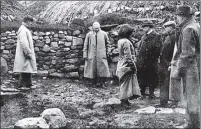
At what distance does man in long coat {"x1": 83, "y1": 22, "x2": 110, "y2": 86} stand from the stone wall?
2.20 feet

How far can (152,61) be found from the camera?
681cm

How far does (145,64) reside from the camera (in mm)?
6848

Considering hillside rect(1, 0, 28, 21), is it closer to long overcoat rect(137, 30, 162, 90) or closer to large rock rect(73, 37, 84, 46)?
large rock rect(73, 37, 84, 46)

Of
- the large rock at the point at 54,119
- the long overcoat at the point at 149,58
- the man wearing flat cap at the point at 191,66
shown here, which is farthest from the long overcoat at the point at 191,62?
the long overcoat at the point at 149,58

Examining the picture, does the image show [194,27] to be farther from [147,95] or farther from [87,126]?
[147,95]

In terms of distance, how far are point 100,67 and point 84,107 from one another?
2.13m

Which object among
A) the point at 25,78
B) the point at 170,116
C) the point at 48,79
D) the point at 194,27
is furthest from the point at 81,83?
the point at 194,27

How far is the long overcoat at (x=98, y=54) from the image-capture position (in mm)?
8336

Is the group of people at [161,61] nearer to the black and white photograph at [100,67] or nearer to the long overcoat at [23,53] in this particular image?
the black and white photograph at [100,67]

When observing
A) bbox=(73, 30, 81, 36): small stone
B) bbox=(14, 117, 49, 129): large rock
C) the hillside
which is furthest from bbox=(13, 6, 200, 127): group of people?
the hillside

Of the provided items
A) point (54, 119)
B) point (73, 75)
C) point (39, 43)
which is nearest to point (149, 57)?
point (54, 119)

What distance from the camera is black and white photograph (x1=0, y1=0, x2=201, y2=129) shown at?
4.82 meters

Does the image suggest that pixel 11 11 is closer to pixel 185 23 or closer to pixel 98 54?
pixel 98 54

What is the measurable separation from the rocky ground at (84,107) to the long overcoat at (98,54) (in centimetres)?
43
